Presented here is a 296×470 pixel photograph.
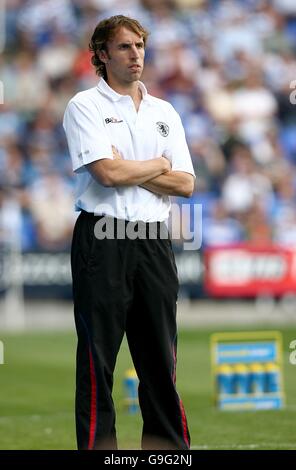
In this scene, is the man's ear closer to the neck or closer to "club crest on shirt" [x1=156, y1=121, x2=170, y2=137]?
the neck

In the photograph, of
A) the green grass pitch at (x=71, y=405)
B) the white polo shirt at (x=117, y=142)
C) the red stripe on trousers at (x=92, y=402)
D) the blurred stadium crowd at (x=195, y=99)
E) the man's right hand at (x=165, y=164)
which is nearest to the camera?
the red stripe on trousers at (x=92, y=402)

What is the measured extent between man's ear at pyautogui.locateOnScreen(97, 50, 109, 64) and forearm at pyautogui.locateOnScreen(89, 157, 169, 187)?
57 centimetres

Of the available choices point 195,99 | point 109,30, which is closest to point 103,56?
point 109,30

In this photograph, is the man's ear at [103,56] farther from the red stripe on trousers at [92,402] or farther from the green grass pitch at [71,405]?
the green grass pitch at [71,405]

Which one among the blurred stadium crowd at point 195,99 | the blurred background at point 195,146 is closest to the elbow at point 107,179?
the blurred background at point 195,146

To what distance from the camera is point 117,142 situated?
19.5 feet

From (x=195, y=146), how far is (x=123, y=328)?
16.1 metres

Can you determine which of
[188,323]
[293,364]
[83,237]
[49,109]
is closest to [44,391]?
[293,364]

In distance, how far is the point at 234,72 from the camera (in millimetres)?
23641

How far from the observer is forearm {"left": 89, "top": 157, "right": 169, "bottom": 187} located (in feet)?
18.9

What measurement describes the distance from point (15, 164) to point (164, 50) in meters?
4.49

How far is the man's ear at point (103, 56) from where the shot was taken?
601cm

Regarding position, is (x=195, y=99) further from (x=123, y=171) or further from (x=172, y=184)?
(x=123, y=171)

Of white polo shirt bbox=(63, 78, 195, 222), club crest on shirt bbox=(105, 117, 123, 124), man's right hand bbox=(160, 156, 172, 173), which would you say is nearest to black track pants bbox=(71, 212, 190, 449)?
white polo shirt bbox=(63, 78, 195, 222)
